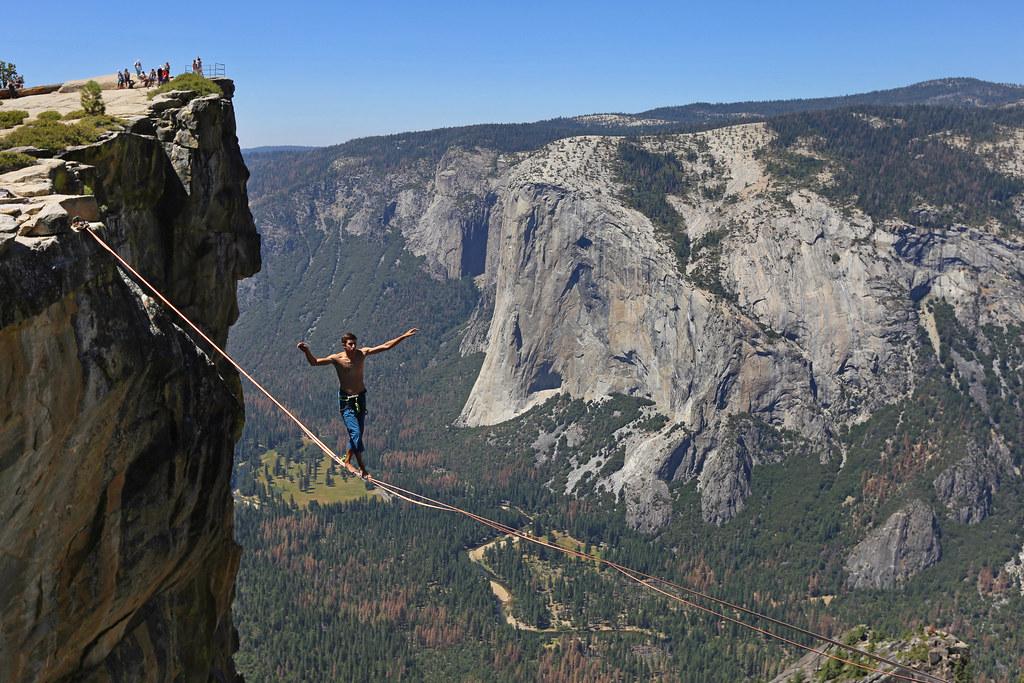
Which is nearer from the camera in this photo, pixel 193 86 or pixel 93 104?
pixel 93 104

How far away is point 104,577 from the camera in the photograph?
2408 centimetres

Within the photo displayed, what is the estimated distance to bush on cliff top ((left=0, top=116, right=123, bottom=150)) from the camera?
28859mm

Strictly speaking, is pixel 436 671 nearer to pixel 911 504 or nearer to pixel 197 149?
pixel 911 504

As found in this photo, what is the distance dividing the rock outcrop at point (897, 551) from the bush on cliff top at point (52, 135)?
169 metres

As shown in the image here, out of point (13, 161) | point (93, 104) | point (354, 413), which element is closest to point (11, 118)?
point (93, 104)

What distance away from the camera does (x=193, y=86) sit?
3991 centimetres

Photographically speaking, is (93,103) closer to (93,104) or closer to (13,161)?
(93,104)

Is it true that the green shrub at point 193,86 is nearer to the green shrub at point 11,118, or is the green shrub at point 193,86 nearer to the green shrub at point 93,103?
the green shrub at point 93,103

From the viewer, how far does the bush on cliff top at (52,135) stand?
2886 centimetres

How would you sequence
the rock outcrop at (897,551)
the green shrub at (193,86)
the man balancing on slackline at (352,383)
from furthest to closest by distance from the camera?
1. the rock outcrop at (897,551)
2. the green shrub at (193,86)
3. the man balancing on slackline at (352,383)

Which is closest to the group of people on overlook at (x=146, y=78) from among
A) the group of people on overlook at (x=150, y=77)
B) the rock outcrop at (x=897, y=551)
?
the group of people on overlook at (x=150, y=77)

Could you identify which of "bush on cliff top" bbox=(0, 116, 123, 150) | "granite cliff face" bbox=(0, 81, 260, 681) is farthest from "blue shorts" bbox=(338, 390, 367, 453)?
"bush on cliff top" bbox=(0, 116, 123, 150)

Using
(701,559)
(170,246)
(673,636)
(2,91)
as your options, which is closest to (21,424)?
(170,246)

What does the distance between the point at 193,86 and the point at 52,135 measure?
11.3 m
